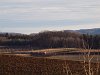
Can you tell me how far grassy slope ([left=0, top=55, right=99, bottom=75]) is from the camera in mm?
26094

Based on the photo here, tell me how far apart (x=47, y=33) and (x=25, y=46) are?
5.90 m

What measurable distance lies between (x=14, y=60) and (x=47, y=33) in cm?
5864

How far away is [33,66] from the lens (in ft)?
94.1

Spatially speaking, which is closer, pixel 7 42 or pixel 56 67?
pixel 56 67

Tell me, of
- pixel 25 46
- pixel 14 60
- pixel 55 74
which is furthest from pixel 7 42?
pixel 55 74

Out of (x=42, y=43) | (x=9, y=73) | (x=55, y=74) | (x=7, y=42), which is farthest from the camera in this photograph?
(x=7, y=42)

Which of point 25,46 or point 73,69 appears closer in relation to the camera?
point 73,69

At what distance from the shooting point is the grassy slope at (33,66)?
2609cm

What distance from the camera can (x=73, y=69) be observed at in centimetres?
2533

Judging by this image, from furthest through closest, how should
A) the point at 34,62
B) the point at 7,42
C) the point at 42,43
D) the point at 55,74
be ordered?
the point at 7,42, the point at 42,43, the point at 34,62, the point at 55,74

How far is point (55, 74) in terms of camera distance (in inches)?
997

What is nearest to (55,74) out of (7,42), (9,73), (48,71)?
(48,71)

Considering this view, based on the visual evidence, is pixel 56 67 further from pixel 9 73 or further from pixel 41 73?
pixel 9 73

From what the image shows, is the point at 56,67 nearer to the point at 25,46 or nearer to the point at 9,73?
the point at 9,73
